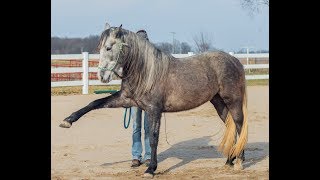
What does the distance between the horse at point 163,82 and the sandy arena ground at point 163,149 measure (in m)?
0.43

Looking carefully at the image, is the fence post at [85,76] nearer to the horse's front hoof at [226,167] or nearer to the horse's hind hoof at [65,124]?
the horse's front hoof at [226,167]

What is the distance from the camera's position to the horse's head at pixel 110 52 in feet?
23.9

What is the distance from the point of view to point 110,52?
24.1 ft

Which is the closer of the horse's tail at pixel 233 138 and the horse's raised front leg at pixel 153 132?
the horse's raised front leg at pixel 153 132

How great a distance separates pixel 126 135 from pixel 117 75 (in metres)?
3.89

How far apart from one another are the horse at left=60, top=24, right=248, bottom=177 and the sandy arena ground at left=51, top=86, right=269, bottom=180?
0.43 m

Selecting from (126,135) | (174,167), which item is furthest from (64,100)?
(174,167)

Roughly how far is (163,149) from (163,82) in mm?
2403

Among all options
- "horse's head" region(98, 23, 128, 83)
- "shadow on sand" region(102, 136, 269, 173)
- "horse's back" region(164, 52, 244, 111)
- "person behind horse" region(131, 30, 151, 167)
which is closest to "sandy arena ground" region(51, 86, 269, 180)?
"shadow on sand" region(102, 136, 269, 173)

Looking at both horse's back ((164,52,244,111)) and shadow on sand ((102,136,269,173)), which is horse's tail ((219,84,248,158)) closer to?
shadow on sand ((102,136,269,173))

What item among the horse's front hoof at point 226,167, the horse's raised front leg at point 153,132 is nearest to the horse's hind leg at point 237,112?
the horse's front hoof at point 226,167

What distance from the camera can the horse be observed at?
24.3 feet
